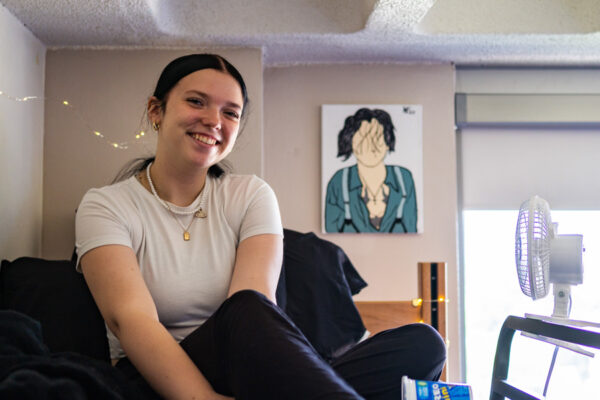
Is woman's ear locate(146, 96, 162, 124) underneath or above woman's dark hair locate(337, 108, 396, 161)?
underneath

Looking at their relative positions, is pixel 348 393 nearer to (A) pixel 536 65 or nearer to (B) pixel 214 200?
(B) pixel 214 200

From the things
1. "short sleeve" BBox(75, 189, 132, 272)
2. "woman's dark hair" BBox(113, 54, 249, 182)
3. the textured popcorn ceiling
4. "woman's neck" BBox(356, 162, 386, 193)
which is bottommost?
"short sleeve" BBox(75, 189, 132, 272)

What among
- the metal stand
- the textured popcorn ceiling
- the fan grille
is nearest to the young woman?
the metal stand

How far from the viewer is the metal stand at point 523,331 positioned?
146 centimetres

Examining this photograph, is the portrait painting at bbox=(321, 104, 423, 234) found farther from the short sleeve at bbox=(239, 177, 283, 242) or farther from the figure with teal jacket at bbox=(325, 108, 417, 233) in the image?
the short sleeve at bbox=(239, 177, 283, 242)

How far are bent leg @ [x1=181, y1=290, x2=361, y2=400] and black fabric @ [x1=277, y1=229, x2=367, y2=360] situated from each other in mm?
750

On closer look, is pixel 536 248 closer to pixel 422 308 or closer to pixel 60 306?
pixel 422 308

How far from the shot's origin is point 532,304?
2.96 metres

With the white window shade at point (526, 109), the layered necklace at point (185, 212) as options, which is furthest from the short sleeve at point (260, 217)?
the white window shade at point (526, 109)

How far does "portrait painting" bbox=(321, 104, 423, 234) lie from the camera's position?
112 inches

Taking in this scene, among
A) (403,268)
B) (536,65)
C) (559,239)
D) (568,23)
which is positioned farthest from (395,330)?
(536,65)

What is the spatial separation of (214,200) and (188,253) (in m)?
0.17

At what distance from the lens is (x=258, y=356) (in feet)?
3.26

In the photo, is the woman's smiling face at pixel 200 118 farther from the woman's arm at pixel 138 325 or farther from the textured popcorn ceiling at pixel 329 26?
the textured popcorn ceiling at pixel 329 26
